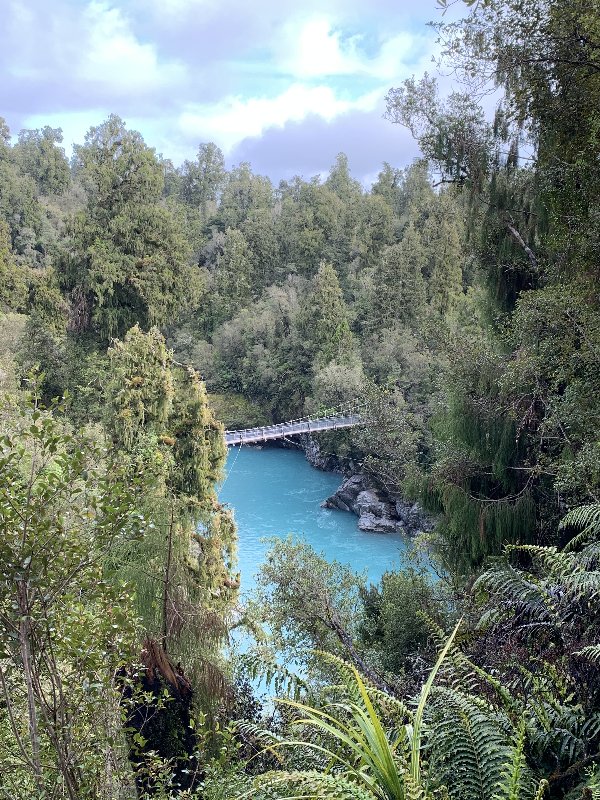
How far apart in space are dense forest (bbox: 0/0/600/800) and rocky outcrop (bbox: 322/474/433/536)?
384mm

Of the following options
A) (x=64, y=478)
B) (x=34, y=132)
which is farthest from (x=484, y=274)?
(x=34, y=132)

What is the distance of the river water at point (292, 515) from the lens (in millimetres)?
11047

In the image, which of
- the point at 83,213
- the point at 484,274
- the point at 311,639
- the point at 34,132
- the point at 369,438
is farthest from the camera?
the point at 34,132

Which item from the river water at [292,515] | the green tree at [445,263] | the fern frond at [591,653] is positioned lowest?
the river water at [292,515]

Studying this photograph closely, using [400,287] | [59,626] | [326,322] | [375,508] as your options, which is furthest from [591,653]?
[400,287]

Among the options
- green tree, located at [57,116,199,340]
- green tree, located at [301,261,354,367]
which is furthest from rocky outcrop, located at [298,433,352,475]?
green tree, located at [57,116,199,340]

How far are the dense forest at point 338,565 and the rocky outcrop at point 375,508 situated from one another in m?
0.38

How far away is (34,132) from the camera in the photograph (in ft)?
115

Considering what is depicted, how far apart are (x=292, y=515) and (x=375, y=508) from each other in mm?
1691

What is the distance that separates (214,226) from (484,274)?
21.0 metres

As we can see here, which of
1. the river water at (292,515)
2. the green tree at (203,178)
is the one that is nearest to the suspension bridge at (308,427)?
the river water at (292,515)

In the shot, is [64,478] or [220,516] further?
[220,516]

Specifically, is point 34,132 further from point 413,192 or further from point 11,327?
point 11,327

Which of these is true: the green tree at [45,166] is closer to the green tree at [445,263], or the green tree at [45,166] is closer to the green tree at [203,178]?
the green tree at [203,178]
